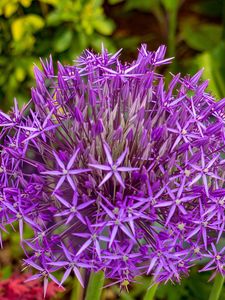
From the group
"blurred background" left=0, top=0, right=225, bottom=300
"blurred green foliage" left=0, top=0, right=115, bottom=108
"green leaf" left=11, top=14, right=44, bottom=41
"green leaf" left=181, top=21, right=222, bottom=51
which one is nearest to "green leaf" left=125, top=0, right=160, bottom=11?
"blurred background" left=0, top=0, right=225, bottom=300

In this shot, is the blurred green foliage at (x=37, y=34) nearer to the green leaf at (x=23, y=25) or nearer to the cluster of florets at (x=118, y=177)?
the green leaf at (x=23, y=25)

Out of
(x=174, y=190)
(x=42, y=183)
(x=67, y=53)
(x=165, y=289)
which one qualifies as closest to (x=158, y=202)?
(x=174, y=190)

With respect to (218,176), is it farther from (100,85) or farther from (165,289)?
(165,289)

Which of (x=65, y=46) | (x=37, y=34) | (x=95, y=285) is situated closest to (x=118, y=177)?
(x=95, y=285)

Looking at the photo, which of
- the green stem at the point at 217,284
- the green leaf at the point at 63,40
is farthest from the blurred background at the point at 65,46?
the green stem at the point at 217,284

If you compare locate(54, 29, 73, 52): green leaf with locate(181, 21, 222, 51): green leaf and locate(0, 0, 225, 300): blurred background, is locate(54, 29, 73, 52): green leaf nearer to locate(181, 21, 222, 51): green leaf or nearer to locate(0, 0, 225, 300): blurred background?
locate(0, 0, 225, 300): blurred background

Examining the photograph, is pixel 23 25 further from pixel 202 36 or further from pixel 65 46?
pixel 202 36
